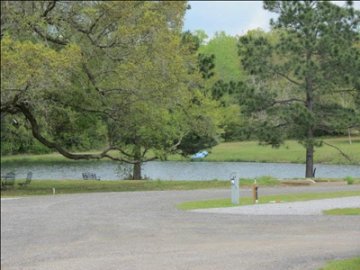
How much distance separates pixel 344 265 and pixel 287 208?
801cm

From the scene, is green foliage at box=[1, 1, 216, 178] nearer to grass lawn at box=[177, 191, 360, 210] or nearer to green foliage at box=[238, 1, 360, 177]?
green foliage at box=[238, 1, 360, 177]

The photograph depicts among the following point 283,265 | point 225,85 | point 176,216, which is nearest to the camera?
point 283,265

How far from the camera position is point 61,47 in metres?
20.8

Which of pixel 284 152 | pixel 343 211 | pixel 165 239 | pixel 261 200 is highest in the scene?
pixel 284 152

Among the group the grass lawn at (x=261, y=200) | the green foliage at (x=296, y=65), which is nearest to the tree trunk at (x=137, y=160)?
the green foliage at (x=296, y=65)

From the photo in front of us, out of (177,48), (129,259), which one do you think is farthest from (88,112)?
(129,259)

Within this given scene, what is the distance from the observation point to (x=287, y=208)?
17.1 m

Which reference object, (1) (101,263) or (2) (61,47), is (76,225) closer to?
(1) (101,263)

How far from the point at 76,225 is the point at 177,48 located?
13062 millimetres

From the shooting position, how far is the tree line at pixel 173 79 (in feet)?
61.9

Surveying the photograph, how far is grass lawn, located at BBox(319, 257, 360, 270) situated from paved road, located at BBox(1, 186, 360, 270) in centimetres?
23

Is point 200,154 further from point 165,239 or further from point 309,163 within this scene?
point 165,239

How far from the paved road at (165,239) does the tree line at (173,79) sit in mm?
2294

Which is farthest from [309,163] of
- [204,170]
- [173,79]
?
[204,170]
